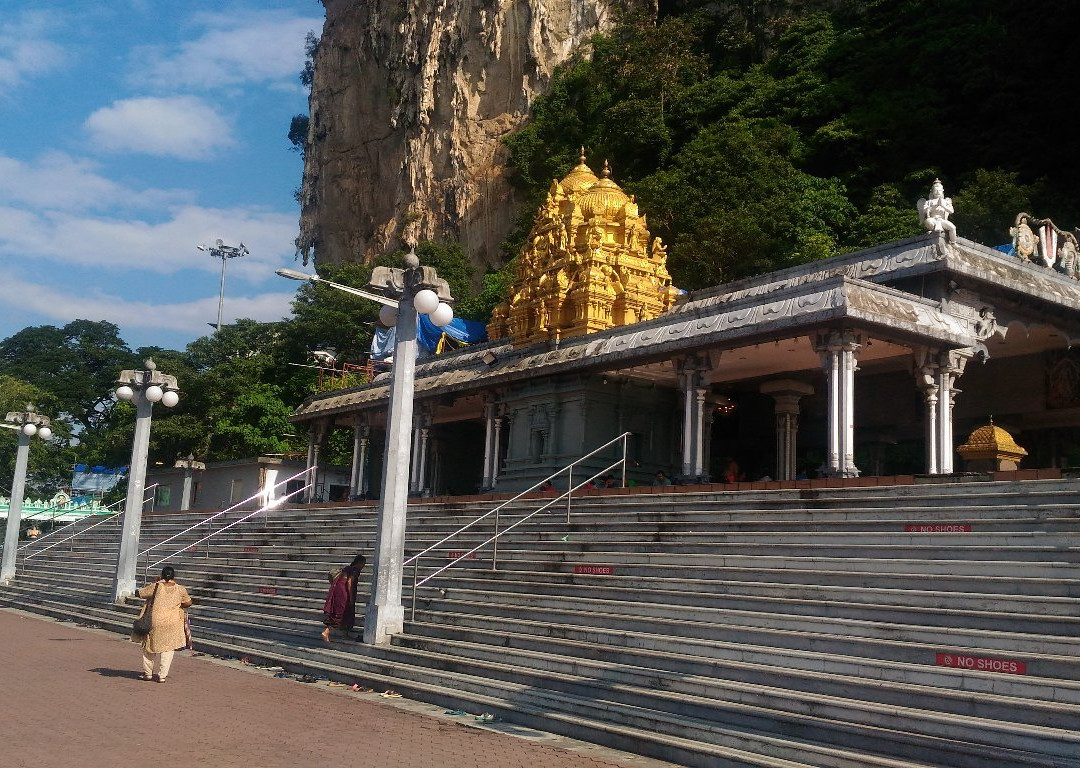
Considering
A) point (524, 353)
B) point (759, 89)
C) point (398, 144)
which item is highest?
point (398, 144)

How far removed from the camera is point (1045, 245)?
2172 cm

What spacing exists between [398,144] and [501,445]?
135 feet

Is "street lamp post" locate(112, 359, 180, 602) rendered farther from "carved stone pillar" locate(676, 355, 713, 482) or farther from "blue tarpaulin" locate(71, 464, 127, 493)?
"blue tarpaulin" locate(71, 464, 127, 493)

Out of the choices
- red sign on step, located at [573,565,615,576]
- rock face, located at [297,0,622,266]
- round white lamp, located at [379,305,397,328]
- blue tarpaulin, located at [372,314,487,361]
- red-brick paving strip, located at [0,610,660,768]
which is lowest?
red-brick paving strip, located at [0,610,660,768]

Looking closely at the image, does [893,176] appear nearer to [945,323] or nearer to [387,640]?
[945,323]

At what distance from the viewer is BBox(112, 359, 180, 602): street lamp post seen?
2033 centimetres

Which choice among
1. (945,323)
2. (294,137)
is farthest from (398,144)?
(945,323)

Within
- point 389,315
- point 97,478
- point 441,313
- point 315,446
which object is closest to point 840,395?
point 441,313

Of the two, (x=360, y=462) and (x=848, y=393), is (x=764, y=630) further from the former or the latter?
(x=360, y=462)

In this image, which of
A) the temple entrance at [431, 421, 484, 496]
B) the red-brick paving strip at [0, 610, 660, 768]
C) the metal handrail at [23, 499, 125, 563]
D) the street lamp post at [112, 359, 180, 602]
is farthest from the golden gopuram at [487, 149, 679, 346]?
the red-brick paving strip at [0, 610, 660, 768]

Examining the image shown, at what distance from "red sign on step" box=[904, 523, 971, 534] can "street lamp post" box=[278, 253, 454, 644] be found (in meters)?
5.85

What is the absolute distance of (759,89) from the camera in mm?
45812

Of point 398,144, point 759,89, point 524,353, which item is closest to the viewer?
point 524,353

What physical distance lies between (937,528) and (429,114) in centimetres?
5538
